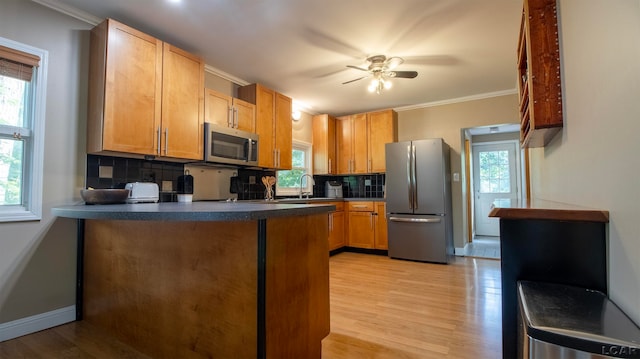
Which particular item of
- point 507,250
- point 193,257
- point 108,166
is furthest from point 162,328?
point 507,250

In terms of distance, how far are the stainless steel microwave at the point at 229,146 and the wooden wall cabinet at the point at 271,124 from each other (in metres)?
0.21

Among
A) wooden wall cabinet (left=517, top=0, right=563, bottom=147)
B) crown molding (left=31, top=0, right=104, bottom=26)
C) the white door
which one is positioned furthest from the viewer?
the white door

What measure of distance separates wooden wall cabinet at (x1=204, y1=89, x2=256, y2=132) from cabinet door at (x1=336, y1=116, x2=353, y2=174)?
2.06m

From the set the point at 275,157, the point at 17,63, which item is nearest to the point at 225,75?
the point at 275,157

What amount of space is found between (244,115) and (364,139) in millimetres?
2268

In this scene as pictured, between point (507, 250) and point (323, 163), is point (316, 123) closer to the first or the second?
point (323, 163)

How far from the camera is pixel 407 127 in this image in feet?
16.9

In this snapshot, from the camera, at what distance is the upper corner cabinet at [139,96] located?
2346 millimetres

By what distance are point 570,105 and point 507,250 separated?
782 mm

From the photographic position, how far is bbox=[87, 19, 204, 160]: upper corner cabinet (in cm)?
235

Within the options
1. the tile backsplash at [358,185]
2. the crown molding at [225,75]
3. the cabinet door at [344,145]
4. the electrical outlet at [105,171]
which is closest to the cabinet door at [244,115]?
the crown molding at [225,75]

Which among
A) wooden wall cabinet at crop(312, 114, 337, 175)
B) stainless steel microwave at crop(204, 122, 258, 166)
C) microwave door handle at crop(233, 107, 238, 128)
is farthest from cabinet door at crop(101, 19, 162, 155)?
wooden wall cabinet at crop(312, 114, 337, 175)

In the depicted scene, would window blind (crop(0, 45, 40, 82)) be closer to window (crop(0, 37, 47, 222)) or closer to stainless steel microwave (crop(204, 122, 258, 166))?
window (crop(0, 37, 47, 222))

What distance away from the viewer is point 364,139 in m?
5.22
